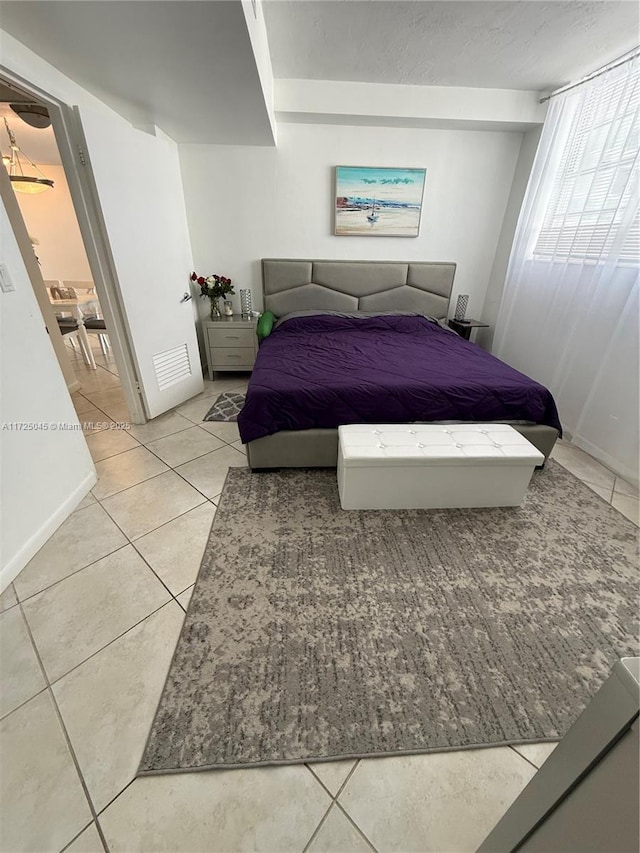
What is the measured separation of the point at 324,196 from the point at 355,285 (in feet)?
2.94

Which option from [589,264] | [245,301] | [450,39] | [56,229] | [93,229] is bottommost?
[245,301]

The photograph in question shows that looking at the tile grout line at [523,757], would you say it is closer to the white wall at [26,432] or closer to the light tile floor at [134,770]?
the light tile floor at [134,770]

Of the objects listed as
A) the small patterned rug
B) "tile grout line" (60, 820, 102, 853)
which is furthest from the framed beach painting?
"tile grout line" (60, 820, 102, 853)

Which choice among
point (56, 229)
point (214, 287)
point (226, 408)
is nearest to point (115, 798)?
point (226, 408)

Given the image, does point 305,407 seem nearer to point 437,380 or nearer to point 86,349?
point 437,380

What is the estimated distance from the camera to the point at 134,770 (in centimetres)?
94

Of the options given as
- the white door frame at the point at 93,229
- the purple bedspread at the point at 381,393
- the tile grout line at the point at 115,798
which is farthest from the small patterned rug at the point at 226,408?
the tile grout line at the point at 115,798

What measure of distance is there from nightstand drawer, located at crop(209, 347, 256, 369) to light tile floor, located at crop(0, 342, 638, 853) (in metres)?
2.36

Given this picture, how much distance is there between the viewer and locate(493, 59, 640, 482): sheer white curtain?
220cm

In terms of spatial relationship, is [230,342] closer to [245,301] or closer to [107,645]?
[245,301]

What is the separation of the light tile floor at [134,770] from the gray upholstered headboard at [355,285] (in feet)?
9.41

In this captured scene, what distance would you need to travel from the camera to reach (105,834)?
0.84 metres

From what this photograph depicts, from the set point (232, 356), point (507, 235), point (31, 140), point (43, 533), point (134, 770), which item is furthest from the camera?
point (31, 140)

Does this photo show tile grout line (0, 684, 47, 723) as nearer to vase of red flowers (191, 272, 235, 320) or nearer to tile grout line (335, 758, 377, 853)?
tile grout line (335, 758, 377, 853)
